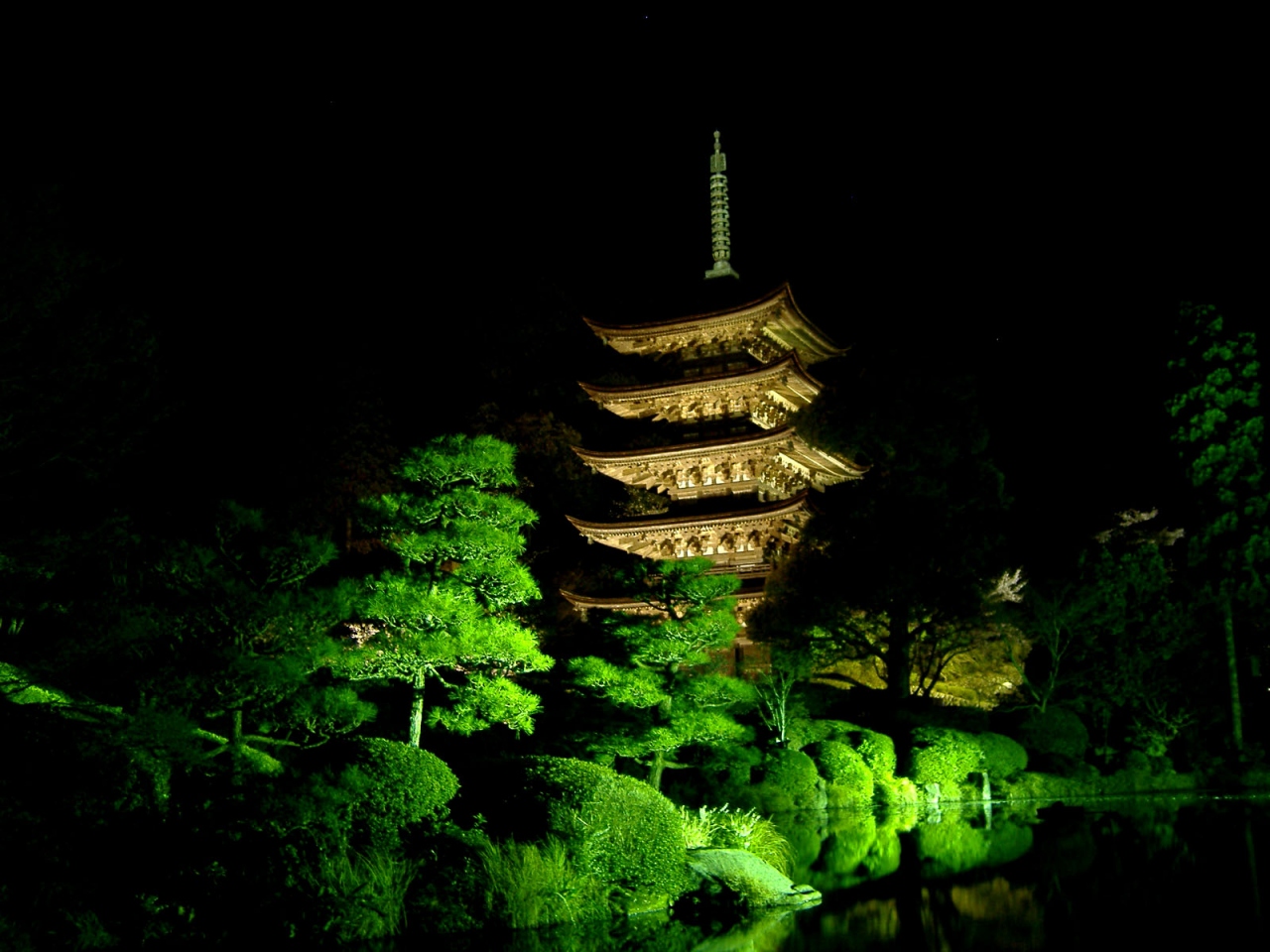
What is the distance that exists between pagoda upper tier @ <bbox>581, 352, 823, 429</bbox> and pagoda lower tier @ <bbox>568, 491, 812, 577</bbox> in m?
2.88

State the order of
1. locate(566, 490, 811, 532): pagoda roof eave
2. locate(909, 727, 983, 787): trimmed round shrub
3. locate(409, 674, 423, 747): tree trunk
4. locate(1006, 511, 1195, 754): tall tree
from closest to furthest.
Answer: locate(409, 674, 423, 747): tree trunk, locate(909, 727, 983, 787): trimmed round shrub, locate(1006, 511, 1195, 754): tall tree, locate(566, 490, 811, 532): pagoda roof eave

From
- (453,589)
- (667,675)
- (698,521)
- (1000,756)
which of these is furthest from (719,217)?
(453,589)

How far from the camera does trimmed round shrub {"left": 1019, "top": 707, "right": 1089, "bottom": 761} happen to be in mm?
23969

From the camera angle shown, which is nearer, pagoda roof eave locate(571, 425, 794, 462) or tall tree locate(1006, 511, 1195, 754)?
tall tree locate(1006, 511, 1195, 754)

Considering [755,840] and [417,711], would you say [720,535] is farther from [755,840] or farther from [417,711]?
[755,840]

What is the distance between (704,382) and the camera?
27219 mm

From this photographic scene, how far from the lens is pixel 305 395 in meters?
30.6

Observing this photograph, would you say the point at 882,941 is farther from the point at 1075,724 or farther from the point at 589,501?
the point at 589,501

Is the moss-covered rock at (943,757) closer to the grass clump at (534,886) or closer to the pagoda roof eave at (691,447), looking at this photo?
the pagoda roof eave at (691,447)

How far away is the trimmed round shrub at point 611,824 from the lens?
10.0 m

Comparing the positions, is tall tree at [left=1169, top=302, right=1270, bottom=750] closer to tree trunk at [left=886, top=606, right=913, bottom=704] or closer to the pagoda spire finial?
tree trunk at [left=886, top=606, right=913, bottom=704]

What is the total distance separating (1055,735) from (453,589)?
15.4 metres

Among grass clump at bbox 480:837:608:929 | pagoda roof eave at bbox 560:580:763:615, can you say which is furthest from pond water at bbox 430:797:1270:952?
pagoda roof eave at bbox 560:580:763:615

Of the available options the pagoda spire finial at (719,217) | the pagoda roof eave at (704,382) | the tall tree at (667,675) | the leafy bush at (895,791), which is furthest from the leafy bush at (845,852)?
the pagoda spire finial at (719,217)
